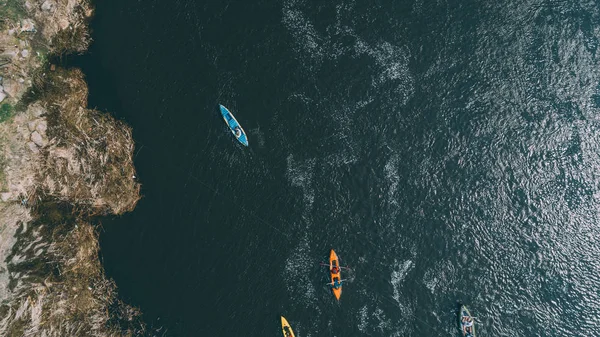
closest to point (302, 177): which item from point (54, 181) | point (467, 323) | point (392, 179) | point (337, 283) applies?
point (392, 179)

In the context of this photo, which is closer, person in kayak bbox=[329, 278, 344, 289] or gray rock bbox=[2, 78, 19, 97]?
gray rock bbox=[2, 78, 19, 97]

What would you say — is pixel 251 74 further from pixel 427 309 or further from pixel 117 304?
pixel 427 309

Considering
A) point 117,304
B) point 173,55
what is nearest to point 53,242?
point 117,304

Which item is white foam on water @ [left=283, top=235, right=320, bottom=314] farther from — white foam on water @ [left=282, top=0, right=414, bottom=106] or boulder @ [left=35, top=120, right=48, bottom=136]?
boulder @ [left=35, top=120, right=48, bottom=136]

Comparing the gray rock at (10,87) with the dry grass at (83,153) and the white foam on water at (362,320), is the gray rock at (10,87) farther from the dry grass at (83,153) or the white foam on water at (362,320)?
the white foam on water at (362,320)

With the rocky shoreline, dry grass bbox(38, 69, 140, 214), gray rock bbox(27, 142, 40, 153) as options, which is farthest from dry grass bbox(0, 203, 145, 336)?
gray rock bbox(27, 142, 40, 153)

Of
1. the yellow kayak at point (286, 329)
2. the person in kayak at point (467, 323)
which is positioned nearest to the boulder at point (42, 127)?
the yellow kayak at point (286, 329)
